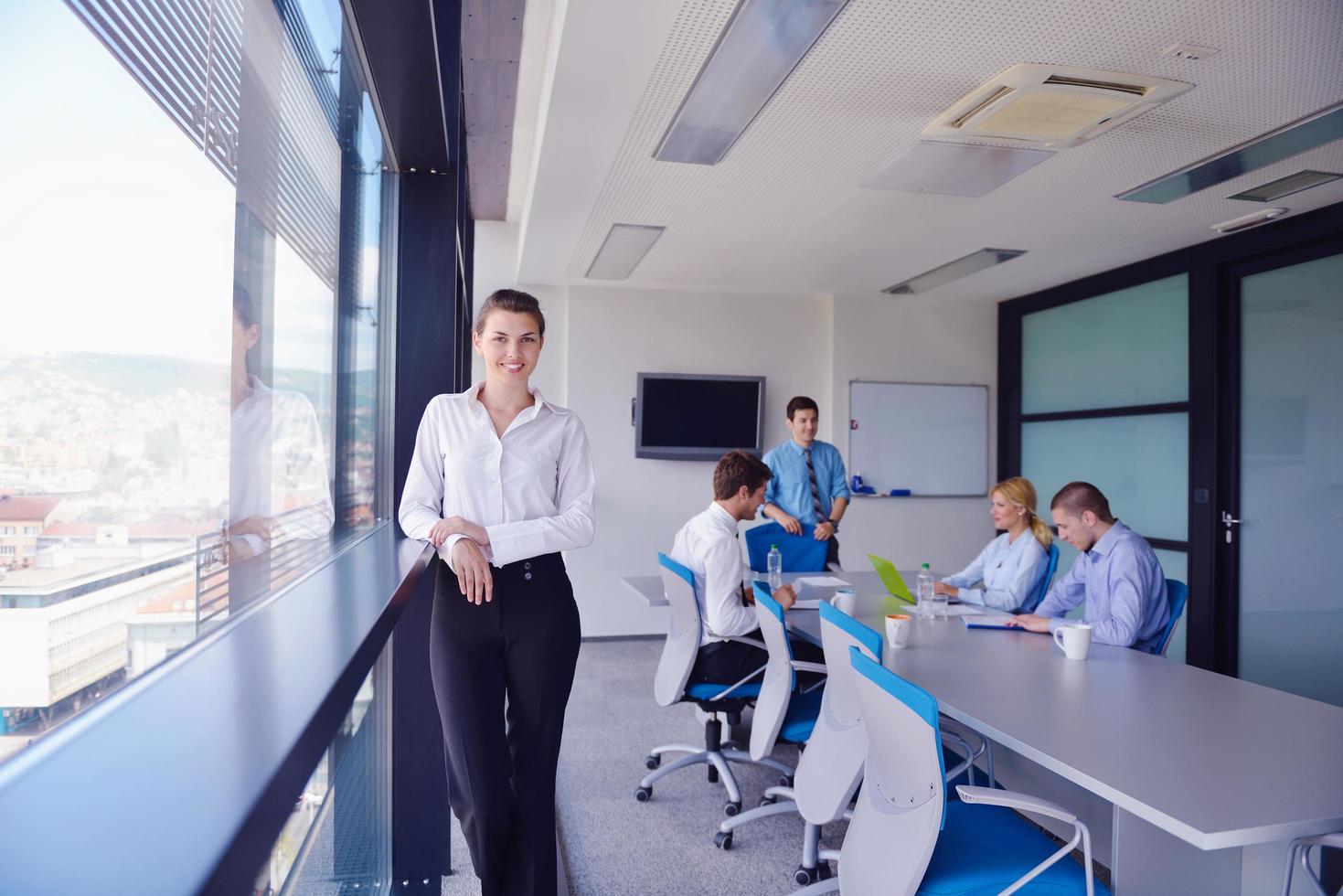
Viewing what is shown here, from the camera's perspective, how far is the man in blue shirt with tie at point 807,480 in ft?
17.2

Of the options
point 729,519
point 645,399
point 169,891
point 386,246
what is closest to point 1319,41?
point 729,519

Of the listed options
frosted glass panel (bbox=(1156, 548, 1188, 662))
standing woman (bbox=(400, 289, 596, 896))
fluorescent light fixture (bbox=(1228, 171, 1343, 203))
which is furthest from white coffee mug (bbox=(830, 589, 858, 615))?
frosted glass panel (bbox=(1156, 548, 1188, 662))

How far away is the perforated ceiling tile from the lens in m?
2.63

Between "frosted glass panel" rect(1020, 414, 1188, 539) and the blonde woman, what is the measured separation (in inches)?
85.7

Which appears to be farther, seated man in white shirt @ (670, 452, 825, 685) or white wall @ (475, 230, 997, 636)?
→ white wall @ (475, 230, 997, 636)

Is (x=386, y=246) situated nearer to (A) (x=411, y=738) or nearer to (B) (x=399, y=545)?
(B) (x=399, y=545)

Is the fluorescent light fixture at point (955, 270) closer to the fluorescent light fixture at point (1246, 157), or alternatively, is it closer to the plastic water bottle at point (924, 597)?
the fluorescent light fixture at point (1246, 157)

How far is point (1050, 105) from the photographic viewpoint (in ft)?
10.2

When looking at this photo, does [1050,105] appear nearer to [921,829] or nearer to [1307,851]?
[1307,851]

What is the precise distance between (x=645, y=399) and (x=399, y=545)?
4.82 metres

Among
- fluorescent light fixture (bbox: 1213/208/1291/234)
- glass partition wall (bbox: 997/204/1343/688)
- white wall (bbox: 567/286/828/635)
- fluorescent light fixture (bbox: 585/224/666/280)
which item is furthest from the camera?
white wall (bbox: 567/286/828/635)

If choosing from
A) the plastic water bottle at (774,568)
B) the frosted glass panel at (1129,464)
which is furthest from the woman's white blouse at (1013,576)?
the frosted glass panel at (1129,464)

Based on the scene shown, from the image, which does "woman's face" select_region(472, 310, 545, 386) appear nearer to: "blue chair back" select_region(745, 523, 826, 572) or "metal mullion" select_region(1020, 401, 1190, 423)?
"blue chair back" select_region(745, 523, 826, 572)

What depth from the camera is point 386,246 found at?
106 inches
